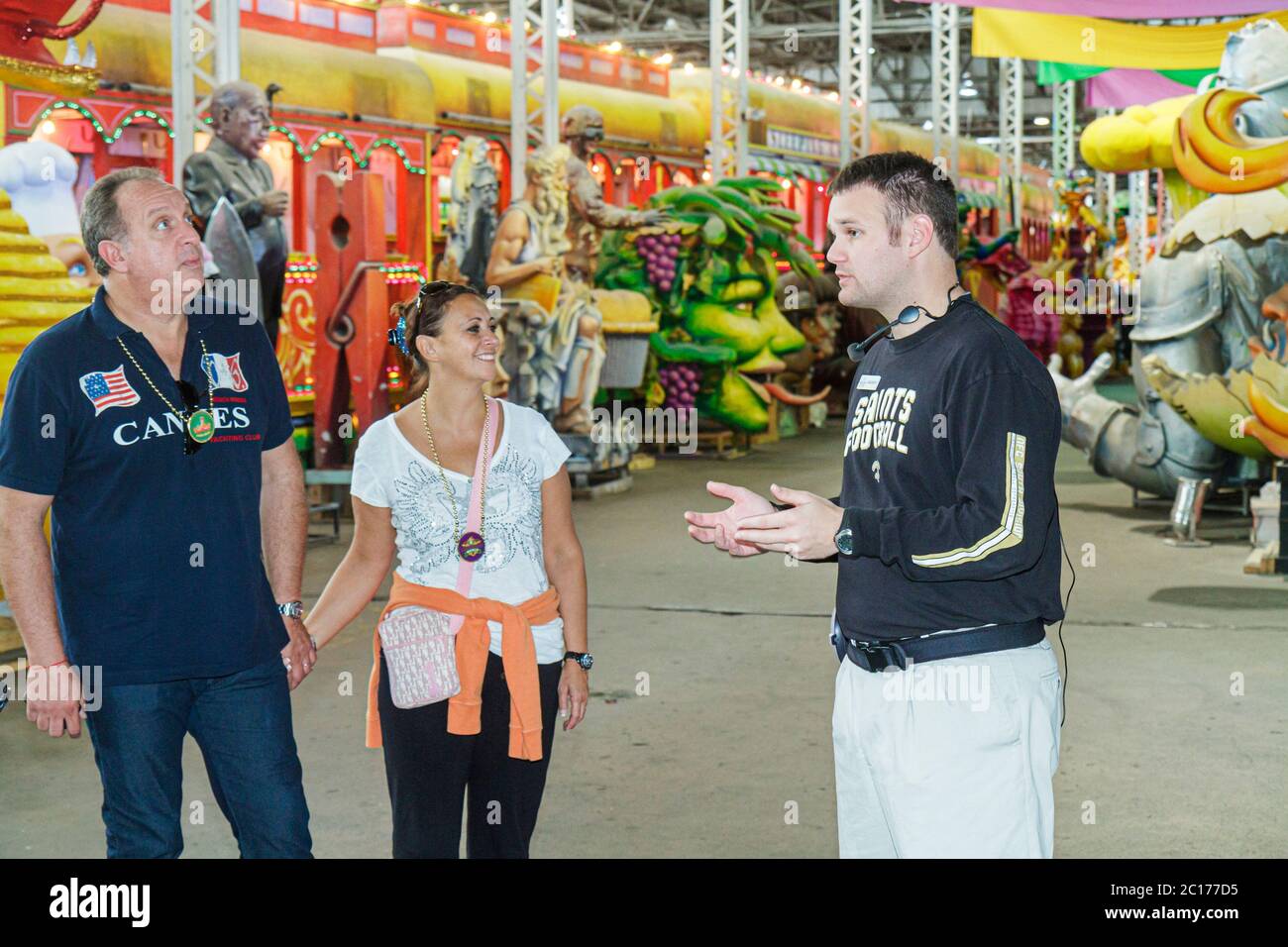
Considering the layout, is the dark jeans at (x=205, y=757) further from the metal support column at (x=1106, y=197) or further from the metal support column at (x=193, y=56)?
the metal support column at (x=1106, y=197)

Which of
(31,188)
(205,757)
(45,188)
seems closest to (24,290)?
(31,188)

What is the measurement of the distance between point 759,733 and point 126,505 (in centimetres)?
308

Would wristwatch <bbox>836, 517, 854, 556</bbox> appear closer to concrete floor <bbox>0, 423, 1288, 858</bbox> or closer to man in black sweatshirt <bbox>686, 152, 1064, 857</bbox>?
man in black sweatshirt <bbox>686, 152, 1064, 857</bbox>

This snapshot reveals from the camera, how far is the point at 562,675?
10.9 ft

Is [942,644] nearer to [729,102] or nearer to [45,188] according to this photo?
[45,188]

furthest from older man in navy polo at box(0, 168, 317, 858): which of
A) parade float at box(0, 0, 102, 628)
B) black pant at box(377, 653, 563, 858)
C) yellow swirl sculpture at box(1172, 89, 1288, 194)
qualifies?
yellow swirl sculpture at box(1172, 89, 1288, 194)

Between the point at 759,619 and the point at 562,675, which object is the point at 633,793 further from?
the point at 759,619

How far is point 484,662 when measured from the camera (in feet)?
10.2

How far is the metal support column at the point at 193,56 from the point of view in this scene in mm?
9547

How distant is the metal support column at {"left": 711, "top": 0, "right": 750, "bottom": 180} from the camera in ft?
58.0

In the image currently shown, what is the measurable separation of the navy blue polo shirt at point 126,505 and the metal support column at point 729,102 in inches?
591

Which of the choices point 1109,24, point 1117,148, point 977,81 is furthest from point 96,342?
point 977,81

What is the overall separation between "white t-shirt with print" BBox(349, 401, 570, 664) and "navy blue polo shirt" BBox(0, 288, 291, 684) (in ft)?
1.10
